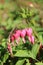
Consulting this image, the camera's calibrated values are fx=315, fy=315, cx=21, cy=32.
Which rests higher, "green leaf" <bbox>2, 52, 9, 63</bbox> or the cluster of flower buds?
the cluster of flower buds

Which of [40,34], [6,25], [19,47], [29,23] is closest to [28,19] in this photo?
[29,23]

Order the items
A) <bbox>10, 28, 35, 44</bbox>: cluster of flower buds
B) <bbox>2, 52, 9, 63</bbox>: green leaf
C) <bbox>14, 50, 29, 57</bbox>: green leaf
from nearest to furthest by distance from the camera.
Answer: <bbox>14, 50, 29, 57</bbox>: green leaf → <bbox>2, 52, 9, 63</bbox>: green leaf → <bbox>10, 28, 35, 44</bbox>: cluster of flower buds

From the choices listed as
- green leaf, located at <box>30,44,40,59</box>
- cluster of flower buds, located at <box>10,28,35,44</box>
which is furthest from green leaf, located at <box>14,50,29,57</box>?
cluster of flower buds, located at <box>10,28,35,44</box>

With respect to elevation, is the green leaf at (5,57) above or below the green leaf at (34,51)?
below

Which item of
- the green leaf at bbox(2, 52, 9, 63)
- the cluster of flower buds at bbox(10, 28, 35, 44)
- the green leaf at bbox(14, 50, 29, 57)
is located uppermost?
the cluster of flower buds at bbox(10, 28, 35, 44)

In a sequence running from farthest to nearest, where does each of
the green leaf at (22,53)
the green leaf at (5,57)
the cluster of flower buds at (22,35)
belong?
the cluster of flower buds at (22,35) → the green leaf at (5,57) → the green leaf at (22,53)

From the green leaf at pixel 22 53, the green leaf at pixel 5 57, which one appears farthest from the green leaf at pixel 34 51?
the green leaf at pixel 5 57

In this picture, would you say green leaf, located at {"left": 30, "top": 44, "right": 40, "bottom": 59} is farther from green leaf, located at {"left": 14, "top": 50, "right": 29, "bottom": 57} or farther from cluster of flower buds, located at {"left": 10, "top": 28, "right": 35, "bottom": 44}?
A: cluster of flower buds, located at {"left": 10, "top": 28, "right": 35, "bottom": 44}

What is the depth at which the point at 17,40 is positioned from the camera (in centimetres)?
287

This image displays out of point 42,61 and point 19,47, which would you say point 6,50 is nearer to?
point 19,47

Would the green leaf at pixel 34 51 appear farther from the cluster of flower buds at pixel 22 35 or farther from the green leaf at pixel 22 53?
the cluster of flower buds at pixel 22 35

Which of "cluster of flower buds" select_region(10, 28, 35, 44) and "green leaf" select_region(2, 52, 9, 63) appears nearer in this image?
"green leaf" select_region(2, 52, 9, 63)

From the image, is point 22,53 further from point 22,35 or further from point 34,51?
point 22,35

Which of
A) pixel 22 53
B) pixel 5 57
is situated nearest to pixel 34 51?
pixel 22 53
